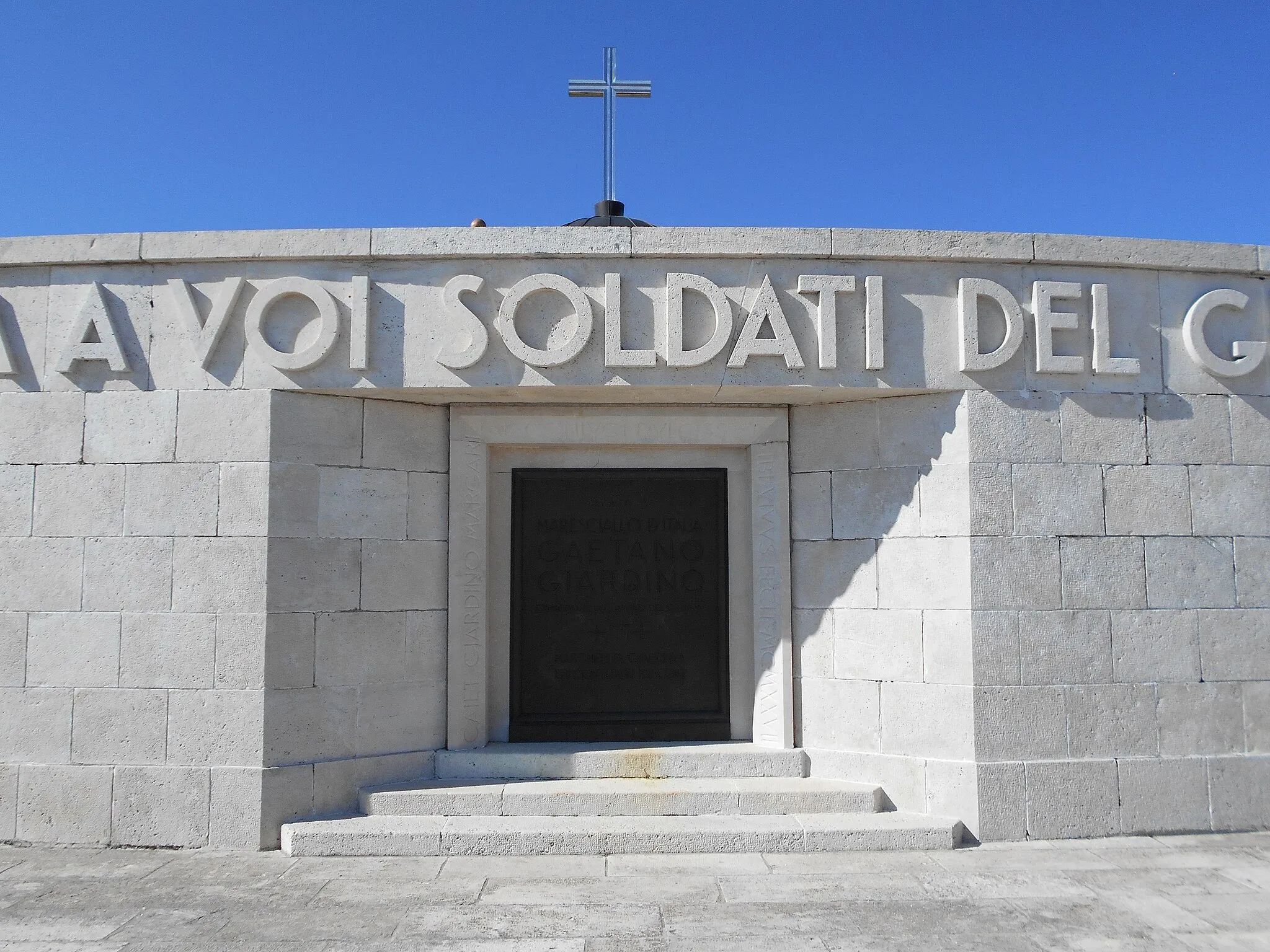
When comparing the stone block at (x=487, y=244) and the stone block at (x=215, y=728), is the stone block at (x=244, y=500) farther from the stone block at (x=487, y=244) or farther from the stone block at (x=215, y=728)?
the stone block at (x=487, y=244)

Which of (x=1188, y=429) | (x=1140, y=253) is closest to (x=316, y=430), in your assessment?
(x=1140, y=253)

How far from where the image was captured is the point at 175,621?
6211mm

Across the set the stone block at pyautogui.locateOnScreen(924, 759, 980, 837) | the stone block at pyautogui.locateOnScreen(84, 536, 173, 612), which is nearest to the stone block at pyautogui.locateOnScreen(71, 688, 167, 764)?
the stone block at pyautogui.locateOnScreen(84, 536, 173, 612)

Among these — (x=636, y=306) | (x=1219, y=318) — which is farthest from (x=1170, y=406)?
(x=636, y=306)

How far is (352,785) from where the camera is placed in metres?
6.44

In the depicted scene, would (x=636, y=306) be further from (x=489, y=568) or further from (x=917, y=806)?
(x=917, y=806)

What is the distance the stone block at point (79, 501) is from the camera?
20.7 ft

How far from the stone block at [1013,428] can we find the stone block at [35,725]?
259 inches

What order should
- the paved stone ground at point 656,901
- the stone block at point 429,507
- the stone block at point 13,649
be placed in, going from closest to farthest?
the paved stone ground at point 656,901, the stone block at point 13,649, the stone block at point 429,507

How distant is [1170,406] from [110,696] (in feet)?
25.4

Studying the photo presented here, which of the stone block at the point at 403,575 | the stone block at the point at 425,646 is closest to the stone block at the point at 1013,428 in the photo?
the stone block at the point at 403,575

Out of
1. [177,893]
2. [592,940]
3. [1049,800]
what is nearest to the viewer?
[592,940]

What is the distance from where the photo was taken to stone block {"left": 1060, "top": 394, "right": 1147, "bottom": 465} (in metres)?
6.42

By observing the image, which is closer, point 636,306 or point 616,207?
point 636,306
